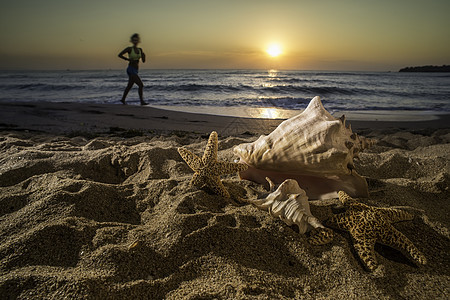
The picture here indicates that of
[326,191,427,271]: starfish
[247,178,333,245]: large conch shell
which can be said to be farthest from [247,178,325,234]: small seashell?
[326,191,427,271]: starfish

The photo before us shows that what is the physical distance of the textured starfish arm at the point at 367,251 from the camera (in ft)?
5.41

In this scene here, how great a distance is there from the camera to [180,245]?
175 cm

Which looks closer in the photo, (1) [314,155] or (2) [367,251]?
(2) [367,251]

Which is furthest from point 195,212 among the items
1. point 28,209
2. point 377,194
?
point 377,194

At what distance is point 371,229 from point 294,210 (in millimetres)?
492

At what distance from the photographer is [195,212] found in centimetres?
210

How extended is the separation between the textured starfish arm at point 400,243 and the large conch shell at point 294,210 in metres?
0.34

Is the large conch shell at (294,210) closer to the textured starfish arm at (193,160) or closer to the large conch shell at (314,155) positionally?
the large conch shell at (314,155)

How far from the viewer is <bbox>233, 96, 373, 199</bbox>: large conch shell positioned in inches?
89.5

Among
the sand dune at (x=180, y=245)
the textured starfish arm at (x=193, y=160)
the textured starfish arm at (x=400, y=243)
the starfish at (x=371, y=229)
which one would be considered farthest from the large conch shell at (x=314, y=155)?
the textured starfish arm at (x=400, y=243)

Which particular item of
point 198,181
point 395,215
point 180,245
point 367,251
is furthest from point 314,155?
point 180,245

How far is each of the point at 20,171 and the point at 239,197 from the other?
2.25 meters

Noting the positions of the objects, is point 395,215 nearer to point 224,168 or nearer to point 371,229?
point 371,229

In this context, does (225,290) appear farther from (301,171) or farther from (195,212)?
(301,171)
